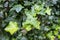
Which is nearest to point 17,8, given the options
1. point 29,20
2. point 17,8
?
point 17,8

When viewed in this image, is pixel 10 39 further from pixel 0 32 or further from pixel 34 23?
pixel 34 23

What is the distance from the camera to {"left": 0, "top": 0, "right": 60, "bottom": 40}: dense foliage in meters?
2.42

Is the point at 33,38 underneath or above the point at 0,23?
underneath

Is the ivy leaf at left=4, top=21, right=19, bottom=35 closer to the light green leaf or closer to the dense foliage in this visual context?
the dense foliage

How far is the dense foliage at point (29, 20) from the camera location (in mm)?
2416

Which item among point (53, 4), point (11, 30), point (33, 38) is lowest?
point (33, 38)

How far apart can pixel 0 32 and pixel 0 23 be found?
130mm

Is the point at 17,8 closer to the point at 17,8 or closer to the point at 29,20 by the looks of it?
the point at 17,8

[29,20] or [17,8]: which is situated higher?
[17,8]

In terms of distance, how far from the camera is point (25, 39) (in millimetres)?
2402

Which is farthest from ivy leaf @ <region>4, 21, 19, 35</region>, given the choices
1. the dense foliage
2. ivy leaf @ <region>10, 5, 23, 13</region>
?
ivy leaf @ <region>10, 5, 23, 13</region>

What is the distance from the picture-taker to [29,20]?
2.43 m

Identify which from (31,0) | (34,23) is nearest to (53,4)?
(31,0)

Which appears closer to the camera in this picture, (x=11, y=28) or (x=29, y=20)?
(x=11, y=28)
